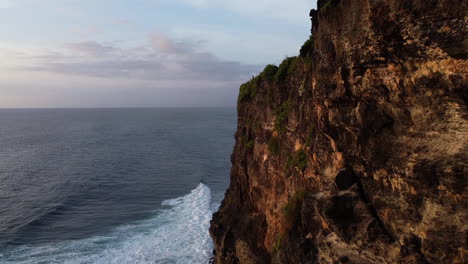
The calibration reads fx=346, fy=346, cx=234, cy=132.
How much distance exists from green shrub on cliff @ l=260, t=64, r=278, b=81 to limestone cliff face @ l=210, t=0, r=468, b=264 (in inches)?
152

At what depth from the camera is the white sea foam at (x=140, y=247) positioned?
28.1m

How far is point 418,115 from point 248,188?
16.1m

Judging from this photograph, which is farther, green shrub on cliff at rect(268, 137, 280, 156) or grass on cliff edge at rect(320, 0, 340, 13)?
green shrub on cliff at rect(268, 137, 280, 156)

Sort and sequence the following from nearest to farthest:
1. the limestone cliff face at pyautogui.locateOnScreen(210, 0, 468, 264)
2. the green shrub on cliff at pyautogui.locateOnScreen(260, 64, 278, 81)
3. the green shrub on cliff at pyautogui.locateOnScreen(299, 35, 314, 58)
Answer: the limestone cliff face at pyautogui.locateOnScreen(210, 0, 468, 264) → the green shrub on cliff at pyautogui.locateOnScreen(299, 35, 314, 58) → the green shrub on cliff at pyautogui.locateOnScreen(260, 64, 278, 81)

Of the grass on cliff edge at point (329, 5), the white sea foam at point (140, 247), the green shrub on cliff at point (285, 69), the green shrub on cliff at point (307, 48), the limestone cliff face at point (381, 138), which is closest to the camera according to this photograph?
the limestone cliff face at point (381, 138)

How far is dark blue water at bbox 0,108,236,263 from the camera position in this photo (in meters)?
29.8

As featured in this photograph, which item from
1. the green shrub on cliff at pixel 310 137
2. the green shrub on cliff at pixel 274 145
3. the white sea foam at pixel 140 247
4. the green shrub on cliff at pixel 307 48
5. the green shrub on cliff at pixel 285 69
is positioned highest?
the green shrub on cliff at pixel 307 48

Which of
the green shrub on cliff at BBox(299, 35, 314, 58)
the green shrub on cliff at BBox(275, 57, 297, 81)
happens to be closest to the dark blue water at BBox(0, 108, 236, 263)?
the green shrub on cliff at BBox(275, 57, 297, 81)

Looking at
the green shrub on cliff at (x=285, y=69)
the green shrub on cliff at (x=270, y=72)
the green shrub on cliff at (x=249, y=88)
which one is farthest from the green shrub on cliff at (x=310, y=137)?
the green shrub on cliff at (x=249, y=88)

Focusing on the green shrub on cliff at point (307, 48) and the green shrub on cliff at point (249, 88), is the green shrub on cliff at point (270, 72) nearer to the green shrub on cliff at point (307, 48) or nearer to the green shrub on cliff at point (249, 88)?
the green shrub on cliff at point (249, 88)

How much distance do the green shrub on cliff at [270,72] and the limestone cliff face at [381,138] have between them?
3.85 meters

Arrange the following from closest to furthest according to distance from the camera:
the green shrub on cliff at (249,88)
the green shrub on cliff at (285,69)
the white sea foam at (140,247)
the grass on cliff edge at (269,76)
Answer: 1. the green shrub on cliff at (285,69)
2. the grass on cliff edge at (269,76)
3. the green shrub on cliff at (249,88)
4. the white sea foam at (140,247)

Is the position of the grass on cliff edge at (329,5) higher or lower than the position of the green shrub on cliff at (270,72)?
higher

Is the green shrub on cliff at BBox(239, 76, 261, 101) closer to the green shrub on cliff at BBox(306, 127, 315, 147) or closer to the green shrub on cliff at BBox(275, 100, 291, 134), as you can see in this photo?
the green shrub on cliff at BBox(275, 100, 291, 134)
